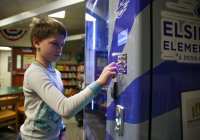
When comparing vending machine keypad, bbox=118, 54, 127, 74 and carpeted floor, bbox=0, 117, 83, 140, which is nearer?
vending machine keypad, bbox=118, 54, 127, 74

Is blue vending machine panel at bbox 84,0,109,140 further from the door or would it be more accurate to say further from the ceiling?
the door

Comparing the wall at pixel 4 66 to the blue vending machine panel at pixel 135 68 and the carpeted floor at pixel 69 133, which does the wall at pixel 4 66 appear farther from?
the blue vending machine panel at pixel 135 68

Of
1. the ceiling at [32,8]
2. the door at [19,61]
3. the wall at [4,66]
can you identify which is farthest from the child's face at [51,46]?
the wall at [4,66]

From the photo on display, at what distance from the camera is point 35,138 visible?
784mm

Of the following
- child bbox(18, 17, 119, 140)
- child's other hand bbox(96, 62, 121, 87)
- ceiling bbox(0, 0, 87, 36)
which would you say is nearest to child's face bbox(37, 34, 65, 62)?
child bbox(18, 17, 119, 140)

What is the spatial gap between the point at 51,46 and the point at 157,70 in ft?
2.02

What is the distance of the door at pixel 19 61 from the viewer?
20.4 ft

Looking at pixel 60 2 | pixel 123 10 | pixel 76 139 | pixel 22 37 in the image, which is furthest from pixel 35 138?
pixel 22 37

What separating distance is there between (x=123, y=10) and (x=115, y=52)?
0.24 metres

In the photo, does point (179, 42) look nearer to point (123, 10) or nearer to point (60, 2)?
point (123, 10)

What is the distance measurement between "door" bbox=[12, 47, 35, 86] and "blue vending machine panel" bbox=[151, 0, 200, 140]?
6.87m

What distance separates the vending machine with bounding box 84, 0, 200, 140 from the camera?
61 centimetres

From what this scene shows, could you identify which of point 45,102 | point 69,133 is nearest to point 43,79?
point 45,102

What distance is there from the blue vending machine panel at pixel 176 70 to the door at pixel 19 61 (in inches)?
270
